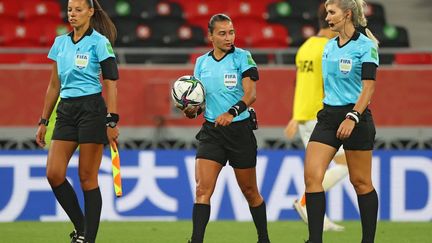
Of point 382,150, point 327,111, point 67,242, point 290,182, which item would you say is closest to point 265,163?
point 290,182

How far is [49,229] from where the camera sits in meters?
11.9

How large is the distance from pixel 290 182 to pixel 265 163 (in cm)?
37

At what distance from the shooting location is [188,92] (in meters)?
8.80

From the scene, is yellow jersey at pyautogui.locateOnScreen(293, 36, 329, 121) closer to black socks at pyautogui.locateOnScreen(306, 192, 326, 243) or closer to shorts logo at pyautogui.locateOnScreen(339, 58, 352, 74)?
shorts logo at pyautogui.locateOnScreen(339, 58, 352, 74)

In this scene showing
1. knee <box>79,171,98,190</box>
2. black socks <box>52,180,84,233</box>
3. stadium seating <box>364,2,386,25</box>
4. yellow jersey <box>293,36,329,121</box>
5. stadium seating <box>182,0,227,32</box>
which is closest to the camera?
knee <box>79,171,98,190</box>

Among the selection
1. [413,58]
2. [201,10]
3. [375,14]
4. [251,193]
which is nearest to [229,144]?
[251,193]

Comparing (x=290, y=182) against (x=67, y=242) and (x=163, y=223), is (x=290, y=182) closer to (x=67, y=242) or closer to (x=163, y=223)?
(x=163, y=223)

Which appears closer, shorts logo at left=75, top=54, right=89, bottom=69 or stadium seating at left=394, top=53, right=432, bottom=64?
shorts logo at left=75, top=54, right=89, bottom=69

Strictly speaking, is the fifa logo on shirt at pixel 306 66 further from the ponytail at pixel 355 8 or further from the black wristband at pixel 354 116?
the black wristband at pixel 354 116

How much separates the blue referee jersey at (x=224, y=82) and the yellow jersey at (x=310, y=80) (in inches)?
88.9

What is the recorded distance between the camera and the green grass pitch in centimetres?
1073

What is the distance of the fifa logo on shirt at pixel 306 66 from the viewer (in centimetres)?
1112

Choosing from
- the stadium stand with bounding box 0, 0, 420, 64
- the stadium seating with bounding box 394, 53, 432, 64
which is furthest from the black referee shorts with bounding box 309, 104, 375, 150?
the stadium stand with bounding box 0, 0, 420, 64

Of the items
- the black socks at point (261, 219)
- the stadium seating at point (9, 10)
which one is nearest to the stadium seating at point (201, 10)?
the stadium seating at point (9, 10)
